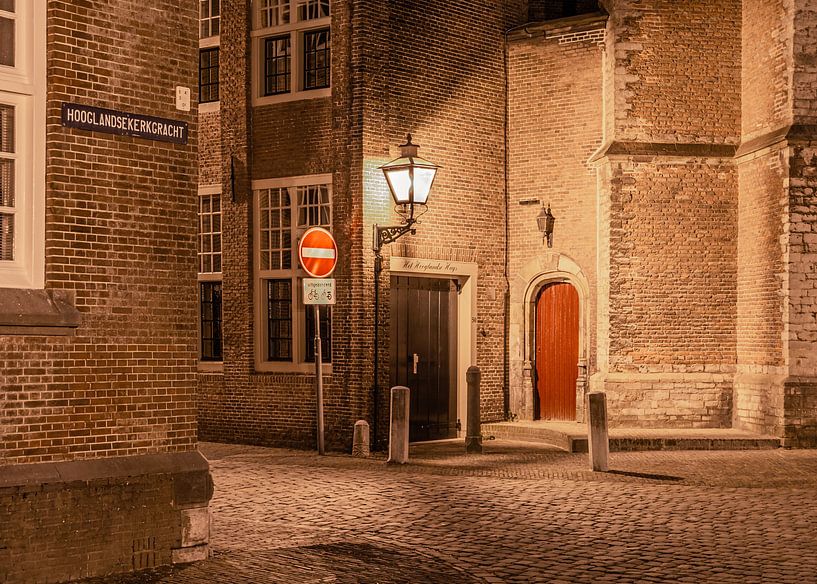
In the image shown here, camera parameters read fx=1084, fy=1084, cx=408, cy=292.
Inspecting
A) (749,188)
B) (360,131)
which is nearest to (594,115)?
(749,188)

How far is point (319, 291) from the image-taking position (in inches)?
564

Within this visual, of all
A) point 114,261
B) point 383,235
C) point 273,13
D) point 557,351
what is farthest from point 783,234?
point 114,261

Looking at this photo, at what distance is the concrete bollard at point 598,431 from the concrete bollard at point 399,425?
2374 mm

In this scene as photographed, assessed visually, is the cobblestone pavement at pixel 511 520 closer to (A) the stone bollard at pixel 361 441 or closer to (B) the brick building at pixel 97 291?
(A) the stone bollard at pixel 361 441

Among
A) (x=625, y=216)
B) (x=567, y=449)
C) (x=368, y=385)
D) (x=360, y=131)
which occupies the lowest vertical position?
(x=567, y=449)

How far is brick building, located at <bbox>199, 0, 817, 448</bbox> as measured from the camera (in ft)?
52.2

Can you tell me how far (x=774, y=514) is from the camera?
33.7 feet

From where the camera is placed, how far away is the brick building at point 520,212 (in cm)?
1590

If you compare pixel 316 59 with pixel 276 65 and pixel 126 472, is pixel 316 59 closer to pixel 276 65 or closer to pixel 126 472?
pixel 276 65

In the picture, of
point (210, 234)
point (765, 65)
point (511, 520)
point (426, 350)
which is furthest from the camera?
point (210, 234)

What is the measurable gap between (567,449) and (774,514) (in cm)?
572

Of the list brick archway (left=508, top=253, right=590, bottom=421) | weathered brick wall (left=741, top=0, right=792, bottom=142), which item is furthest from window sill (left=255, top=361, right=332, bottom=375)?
weathered brick wall (left=741, top=0, right=792, bottom=142)

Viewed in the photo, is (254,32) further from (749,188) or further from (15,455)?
(15,455)

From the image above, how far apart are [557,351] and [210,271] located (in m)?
5.93
